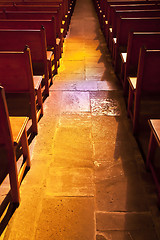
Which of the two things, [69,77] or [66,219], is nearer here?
[66,219]

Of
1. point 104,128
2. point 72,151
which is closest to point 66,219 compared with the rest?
point 72,151

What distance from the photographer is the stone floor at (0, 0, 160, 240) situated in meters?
1.90

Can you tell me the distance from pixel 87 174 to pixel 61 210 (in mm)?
466

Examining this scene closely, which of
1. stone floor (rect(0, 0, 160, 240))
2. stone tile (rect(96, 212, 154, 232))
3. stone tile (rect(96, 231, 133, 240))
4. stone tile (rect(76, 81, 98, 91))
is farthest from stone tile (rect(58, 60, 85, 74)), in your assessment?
stone tile (rect(96, 231, 133, 240))

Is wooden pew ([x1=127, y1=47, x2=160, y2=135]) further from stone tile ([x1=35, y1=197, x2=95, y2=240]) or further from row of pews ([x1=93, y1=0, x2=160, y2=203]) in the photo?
stone tile ([x1=35, y1=197, x2=95, y2=240])

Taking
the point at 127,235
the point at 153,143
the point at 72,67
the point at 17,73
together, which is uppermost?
the point at 17,73

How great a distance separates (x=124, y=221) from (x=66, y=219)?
43cm

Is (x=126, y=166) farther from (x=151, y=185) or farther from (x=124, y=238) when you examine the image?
(x=124, y=238)

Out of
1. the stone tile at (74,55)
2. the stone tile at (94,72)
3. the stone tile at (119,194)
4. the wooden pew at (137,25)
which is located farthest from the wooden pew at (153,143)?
the stone tile at (74,55)

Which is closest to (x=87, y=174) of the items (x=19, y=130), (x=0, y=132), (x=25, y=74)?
(x=19, y=130)

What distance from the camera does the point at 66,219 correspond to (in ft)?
6.43

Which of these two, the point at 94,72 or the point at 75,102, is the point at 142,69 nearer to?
the point at 75,102

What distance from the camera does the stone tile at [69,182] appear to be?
220 centimetres

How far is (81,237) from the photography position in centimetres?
183
